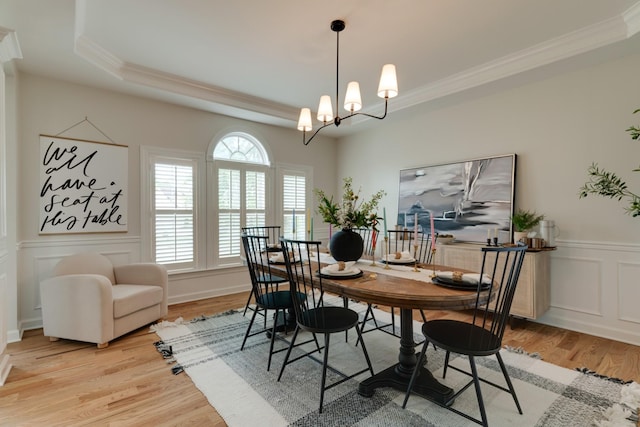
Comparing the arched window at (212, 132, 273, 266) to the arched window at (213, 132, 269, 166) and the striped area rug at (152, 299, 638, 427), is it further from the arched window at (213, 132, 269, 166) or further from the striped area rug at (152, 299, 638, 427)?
the striped area rug at (152, 299, 638, 427)

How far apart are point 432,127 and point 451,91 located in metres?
0.74

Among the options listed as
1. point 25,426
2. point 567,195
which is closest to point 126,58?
point 25,426

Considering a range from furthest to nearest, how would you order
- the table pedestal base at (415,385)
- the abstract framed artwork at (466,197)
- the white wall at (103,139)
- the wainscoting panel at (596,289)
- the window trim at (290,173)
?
the window trim at (290,173) → the abstract framed artwork at (466,197) → the white wall at (103,139) → the wainscoting panel at (596,289) → the table pedestal base at (415,385)

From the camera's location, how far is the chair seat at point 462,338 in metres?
1.66

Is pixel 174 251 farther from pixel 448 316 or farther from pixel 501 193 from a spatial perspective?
pixel 501 193

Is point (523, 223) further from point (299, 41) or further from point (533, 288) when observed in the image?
point (299, 41)

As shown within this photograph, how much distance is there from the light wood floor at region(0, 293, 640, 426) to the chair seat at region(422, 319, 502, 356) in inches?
49.5

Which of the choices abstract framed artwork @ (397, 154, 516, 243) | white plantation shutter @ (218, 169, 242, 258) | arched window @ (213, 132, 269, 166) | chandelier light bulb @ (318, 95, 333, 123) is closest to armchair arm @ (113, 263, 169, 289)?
white plantation shutter @ (218, 169, 242, 258)

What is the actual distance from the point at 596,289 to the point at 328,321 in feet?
9.42

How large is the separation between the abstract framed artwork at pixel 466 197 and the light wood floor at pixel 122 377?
47.0 inches

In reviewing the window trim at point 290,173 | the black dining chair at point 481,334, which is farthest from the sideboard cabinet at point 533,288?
the window trim at point 290,173

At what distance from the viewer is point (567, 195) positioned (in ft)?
10.5

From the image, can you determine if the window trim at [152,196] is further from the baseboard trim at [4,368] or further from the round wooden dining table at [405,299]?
the round wooden dining table at [405,299]

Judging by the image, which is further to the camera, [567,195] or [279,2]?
[567,195]
